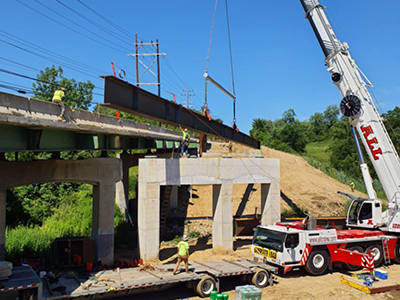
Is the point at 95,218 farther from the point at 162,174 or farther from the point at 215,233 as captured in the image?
the point at 215,233

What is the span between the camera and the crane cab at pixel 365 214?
20419 millimetres

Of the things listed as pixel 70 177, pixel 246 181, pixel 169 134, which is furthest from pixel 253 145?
pixel 70 177

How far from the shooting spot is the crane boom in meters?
20.0

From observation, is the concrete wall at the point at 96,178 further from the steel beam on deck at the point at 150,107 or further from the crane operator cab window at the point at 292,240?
the crane operator cab window at the point at 292,240

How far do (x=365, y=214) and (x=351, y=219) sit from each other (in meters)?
0.82

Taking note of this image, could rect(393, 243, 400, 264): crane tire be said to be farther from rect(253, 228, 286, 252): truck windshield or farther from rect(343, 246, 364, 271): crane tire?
rect(253, 228, 286, 252): truck windshield

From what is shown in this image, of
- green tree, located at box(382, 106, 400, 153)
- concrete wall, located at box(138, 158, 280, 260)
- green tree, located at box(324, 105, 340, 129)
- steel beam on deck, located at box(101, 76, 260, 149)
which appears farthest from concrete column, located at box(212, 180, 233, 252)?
green tree, located at box(324, 105, 340, 129)

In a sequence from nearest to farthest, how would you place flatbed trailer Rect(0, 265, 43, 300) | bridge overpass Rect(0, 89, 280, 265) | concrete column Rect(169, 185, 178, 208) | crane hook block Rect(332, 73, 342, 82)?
1. flatbed trailer Rect(0, 265, 43, 300)
2. bridge overpass Rect(0, 89, 280, 265)
3. crane hook block Rect(332, 73, 342, 82)
4. concrete column Rect(169, 185, 178, 208)

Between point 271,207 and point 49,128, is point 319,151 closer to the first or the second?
point 271,207

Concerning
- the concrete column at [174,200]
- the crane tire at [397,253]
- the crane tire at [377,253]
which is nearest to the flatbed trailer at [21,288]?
the crane tire at [377,253]

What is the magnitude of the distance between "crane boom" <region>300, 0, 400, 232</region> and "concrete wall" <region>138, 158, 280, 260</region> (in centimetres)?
518

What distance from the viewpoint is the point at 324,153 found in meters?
82.6

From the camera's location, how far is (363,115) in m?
20.6

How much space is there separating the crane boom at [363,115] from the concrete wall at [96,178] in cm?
1263
